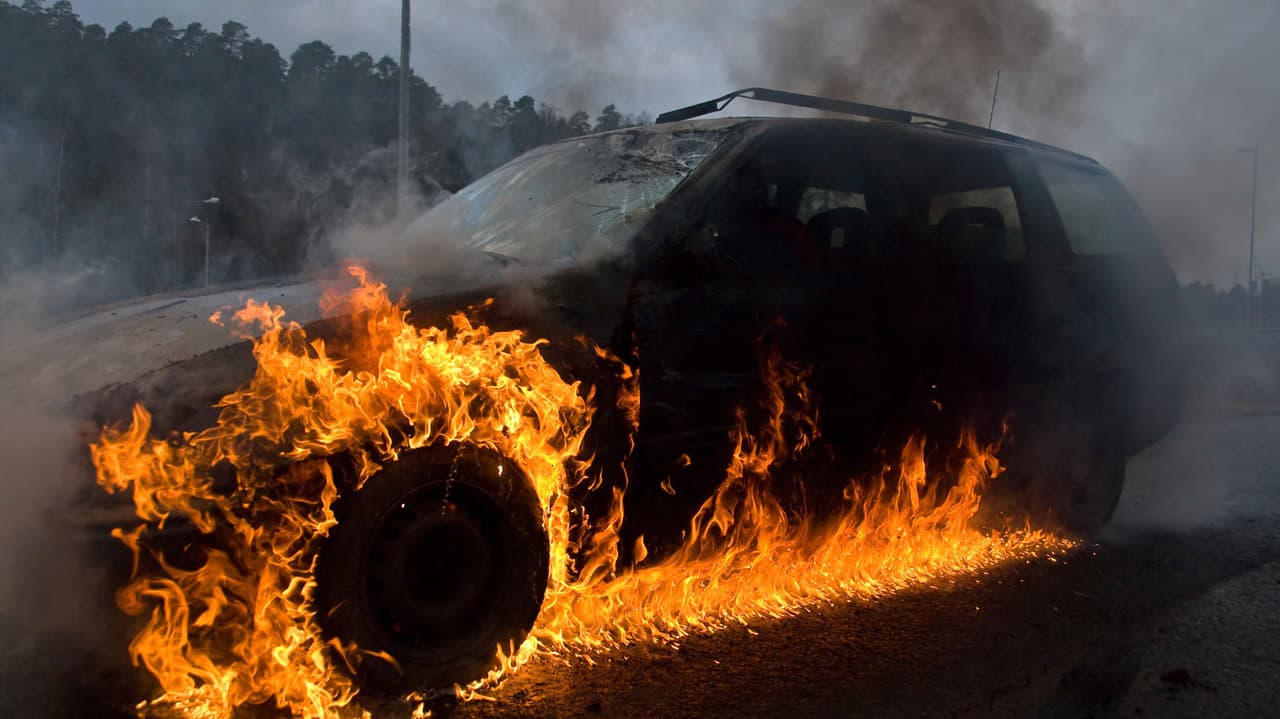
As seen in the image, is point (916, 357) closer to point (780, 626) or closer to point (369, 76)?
point (780, 626)

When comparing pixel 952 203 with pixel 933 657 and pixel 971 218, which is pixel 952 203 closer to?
pixel 971 218

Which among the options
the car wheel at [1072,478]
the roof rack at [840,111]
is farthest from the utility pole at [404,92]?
the car wheel at [1072,478]

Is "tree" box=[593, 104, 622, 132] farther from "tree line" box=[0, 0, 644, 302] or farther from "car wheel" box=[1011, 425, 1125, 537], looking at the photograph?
"car wheel" box=[1011, 425, 1125, 537]

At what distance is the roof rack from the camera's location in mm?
4227

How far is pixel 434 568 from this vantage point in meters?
2.48

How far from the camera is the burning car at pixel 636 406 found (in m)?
2.24

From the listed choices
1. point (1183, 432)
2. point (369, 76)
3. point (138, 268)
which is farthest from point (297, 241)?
point (138, 268)

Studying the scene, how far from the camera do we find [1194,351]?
16.3 ft

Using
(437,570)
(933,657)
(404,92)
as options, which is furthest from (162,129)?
(933,657)

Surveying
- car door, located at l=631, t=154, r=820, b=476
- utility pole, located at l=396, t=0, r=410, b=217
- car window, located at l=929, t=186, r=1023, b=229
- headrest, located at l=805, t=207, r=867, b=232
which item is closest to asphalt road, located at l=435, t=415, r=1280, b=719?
car door, located at l=631, t=154, r=820, b=476

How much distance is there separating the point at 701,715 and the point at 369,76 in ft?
45.8

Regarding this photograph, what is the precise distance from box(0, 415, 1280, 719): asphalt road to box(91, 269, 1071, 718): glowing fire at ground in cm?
16

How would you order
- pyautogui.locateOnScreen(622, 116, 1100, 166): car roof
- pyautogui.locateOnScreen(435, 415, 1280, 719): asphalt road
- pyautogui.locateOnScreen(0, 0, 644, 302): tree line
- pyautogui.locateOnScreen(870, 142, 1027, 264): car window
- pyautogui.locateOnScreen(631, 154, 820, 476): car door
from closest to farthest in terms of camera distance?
pyautogui.locateOnScreen(435, 415, 1280, 719): asphalt road
pyautogui.locateOnScreen(631, 154, 820, 476): car door
pyautogui.locateOnScreen(622, 116, 1100, 166): car roof
pyautogui.locateOnScreen(870, 142, 1027, 264): car window
pyautogui.locateOnScreen(0, 0, 644, 302): tree line

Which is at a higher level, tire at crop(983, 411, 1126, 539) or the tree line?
the tree line
